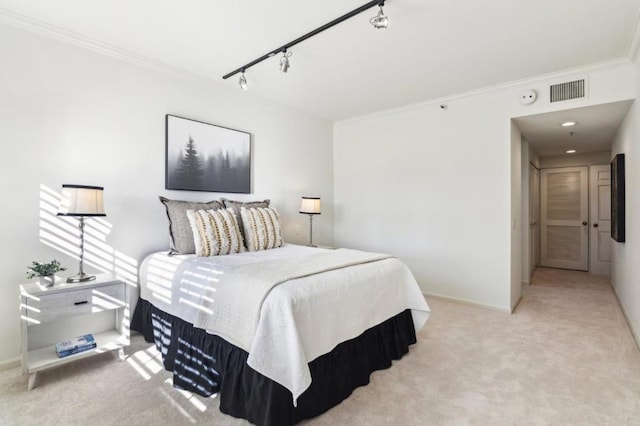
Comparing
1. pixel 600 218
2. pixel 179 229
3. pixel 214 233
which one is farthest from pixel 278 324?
pixel 600 218

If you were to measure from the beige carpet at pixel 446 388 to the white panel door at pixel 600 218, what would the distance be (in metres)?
3.29

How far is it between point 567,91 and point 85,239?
15.4 feet

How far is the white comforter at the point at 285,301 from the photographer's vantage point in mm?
1680

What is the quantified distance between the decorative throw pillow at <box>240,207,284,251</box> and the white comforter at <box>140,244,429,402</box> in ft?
0.98

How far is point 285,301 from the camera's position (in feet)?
5.65

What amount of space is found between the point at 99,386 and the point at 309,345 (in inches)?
58.8

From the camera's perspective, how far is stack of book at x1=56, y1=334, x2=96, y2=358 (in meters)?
2.27

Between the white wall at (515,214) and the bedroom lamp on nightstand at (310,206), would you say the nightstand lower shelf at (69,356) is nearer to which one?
the bedroom lamp on nightstand at (310,206)

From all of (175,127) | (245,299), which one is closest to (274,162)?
(175,127)

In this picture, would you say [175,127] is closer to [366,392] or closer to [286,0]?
[286,0]

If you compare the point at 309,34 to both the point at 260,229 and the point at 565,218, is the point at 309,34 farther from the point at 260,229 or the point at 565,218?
the point at 565,218

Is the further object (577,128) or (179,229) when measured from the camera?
(577,128)

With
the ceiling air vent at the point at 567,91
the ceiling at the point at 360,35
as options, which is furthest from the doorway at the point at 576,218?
the ceiling at the point at 360,35

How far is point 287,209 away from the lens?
14.6 ft
